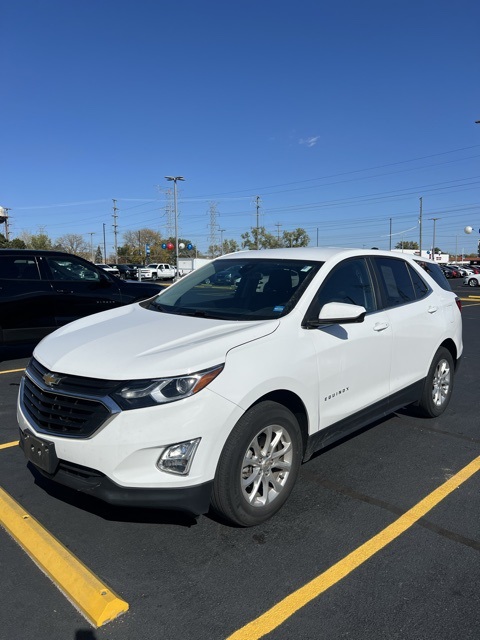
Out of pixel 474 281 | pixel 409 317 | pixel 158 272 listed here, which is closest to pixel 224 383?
pixel 409 317

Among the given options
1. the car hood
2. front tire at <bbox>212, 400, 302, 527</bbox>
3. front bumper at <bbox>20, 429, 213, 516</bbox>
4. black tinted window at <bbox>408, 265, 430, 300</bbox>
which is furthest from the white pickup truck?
front bumper at <bbox>20, 429, 213, 516</bbox>

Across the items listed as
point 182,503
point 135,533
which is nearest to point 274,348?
point 182,503

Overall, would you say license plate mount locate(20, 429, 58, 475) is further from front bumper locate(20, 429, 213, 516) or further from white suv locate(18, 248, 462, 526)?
front bumper locate(20, 429, 213, 516)

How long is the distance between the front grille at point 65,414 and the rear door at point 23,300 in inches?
192

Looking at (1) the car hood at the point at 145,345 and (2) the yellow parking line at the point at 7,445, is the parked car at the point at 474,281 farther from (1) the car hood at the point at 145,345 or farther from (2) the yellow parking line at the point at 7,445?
(2) the yellow parking line at the point at 7,445

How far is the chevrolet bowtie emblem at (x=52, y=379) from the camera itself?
2.83m

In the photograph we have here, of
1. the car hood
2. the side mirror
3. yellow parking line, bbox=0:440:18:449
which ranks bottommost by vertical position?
yellow parking line, bbox=0:440:18:449

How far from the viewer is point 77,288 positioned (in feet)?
26.6

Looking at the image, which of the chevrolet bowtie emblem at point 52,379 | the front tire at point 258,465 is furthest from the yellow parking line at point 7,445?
the front tire at point 258,465

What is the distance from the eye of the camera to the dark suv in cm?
744

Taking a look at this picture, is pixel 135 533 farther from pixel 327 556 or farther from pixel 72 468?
pixel 327 556

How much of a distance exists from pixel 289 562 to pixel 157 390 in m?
1.20

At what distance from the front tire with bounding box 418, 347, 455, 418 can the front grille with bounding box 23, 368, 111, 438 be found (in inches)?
133

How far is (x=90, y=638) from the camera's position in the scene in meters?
2.17
